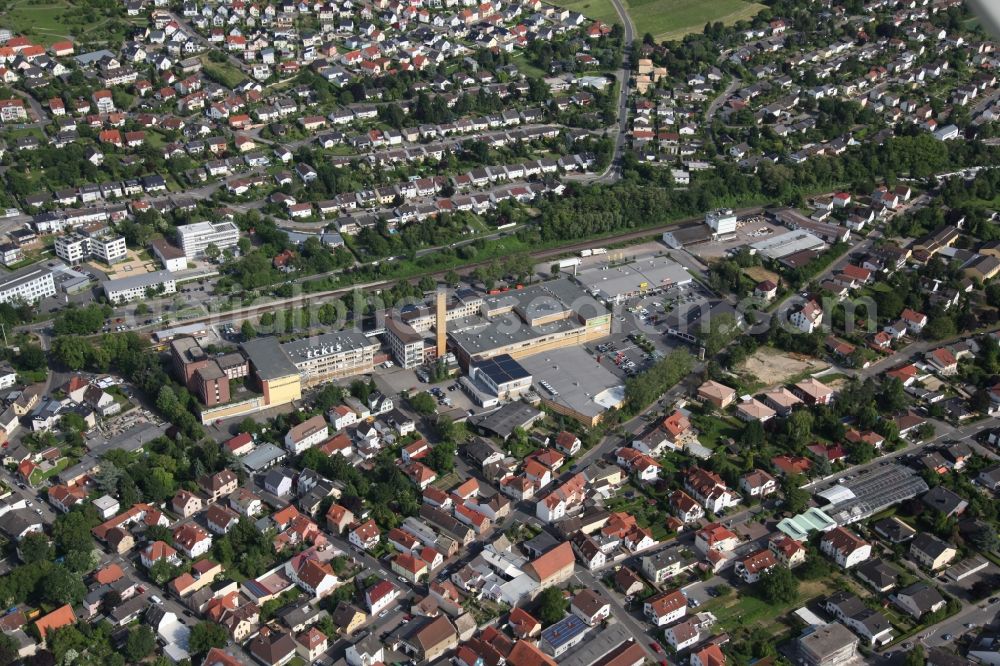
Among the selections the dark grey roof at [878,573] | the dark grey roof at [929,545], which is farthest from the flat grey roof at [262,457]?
the dark grey roof at [929,545]

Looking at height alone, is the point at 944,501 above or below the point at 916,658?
above

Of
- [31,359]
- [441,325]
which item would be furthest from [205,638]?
[31,359]

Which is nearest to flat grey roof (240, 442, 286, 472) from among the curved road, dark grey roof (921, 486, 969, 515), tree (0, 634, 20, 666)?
tree (0, 634, 20, 666)

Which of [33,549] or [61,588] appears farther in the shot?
[33,549]

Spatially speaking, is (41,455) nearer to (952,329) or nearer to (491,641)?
(491,641)

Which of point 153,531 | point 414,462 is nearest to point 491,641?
point 414,462

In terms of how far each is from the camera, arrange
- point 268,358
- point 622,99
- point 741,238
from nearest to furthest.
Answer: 1. point 268,358
2. point 741,238
3. point 622,99

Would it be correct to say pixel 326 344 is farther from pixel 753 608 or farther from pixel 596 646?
pixel 753 608
